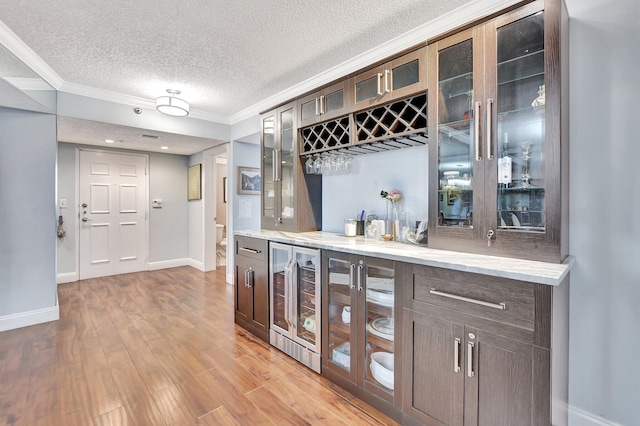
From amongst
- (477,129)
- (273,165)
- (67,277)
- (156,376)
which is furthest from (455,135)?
(67,277)

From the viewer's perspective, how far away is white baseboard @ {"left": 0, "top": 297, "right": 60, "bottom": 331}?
9.70 feet

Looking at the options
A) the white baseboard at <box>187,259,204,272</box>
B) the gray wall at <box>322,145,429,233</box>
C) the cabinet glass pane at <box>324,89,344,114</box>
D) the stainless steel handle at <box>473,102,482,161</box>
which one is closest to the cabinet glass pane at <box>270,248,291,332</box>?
the gray wall at <box>322,145,429,233</box>

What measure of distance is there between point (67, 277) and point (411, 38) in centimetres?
575

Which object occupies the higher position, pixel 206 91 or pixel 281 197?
pixel 206 91

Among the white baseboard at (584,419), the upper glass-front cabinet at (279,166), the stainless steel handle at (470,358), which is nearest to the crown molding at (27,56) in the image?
the upper glass-front cabinet at (279,166)

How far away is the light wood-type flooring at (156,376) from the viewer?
5.68 feet

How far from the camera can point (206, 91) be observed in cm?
344

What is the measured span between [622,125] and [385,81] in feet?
4.36

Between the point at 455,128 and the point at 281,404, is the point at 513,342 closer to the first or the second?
the point at 455,128

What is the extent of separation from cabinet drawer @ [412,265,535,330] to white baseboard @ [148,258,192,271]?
5.30 m

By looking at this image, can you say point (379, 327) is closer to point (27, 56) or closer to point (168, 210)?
point (27, 56)

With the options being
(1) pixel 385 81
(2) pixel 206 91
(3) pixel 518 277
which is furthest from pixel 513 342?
(2) pixel 206 91

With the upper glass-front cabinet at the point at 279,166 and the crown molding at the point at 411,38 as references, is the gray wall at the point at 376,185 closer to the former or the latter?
the upper glass-front cabinet at the point at 279,166

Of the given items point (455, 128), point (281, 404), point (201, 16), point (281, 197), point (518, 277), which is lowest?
point (281, 404)
